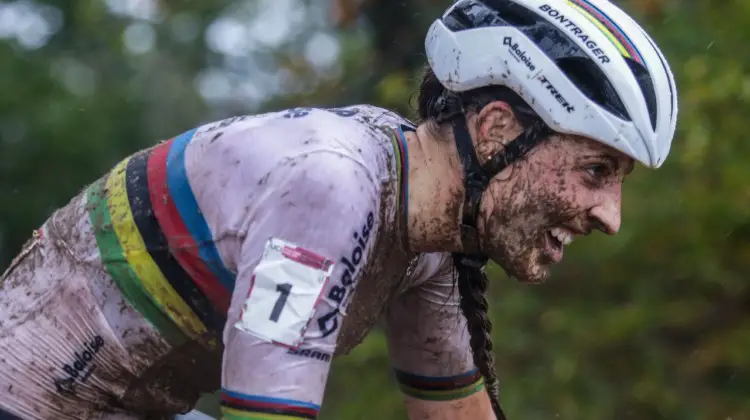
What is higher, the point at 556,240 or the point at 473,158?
the point at 473,158

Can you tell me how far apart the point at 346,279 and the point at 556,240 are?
577 millimetres

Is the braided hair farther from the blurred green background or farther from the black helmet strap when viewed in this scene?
the blurred green background

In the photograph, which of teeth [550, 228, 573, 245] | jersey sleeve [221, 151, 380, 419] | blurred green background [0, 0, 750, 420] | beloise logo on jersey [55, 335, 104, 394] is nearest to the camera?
jersey sleeve [221, 151, 380, 419]

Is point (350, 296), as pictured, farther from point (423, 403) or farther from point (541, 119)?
point (423, 403)

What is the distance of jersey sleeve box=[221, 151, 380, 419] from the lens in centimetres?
208

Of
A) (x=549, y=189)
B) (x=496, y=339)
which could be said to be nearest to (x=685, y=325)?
(x=496, y=339)

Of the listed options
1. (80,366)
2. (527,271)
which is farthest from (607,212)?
(80,366)

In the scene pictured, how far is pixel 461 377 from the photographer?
3000 mm

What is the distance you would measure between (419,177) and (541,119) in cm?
28

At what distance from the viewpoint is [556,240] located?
2537mm

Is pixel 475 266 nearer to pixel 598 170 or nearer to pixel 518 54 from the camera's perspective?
pixel 598 170

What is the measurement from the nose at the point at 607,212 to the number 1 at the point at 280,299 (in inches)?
A: 28.7

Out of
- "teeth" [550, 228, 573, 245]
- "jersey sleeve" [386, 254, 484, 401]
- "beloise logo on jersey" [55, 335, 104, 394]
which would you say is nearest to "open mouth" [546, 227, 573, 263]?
"teeth" [550, 228, 573, 245]

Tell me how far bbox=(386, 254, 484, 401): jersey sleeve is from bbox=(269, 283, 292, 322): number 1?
0.83 metres
